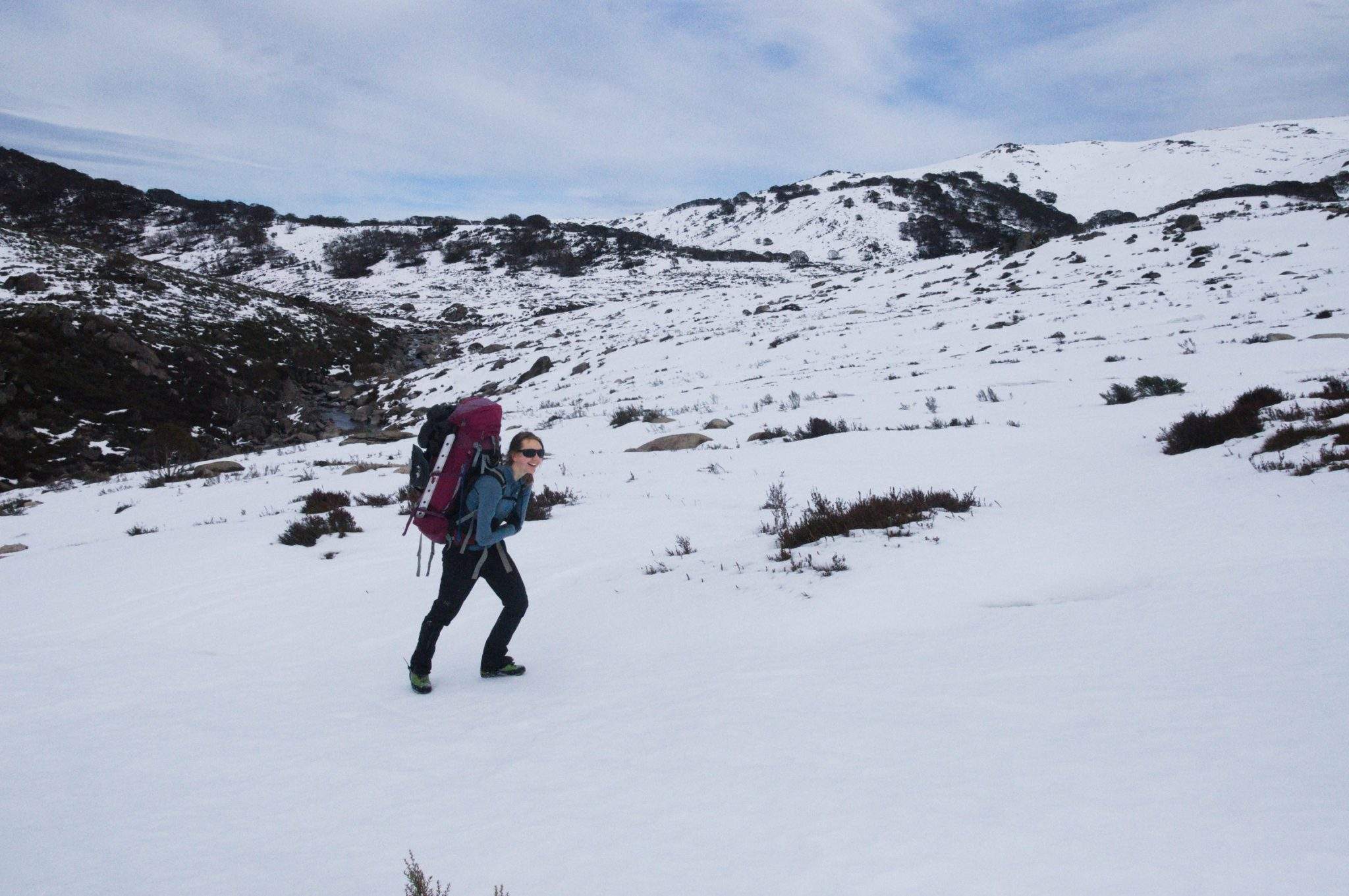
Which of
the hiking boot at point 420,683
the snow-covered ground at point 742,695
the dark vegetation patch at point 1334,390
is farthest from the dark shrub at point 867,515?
the dark vegetation patch at point 1334,390

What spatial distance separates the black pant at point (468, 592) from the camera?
3.89m

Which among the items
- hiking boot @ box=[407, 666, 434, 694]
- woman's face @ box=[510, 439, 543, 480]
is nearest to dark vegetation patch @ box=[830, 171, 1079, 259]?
woman's face @ box=[510, 439, 543, 480]

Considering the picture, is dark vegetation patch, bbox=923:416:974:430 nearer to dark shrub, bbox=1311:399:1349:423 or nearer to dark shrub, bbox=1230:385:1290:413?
dark shrub, bbox=1230:385:1290:413

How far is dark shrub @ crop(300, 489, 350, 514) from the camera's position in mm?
8906

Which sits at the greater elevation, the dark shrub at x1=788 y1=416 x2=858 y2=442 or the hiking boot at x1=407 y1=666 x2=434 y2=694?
the dark shrub at x1=788 y1=416 x2=858 y2=442

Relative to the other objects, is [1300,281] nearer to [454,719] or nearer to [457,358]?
[454,719]

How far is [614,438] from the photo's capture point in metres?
13.6

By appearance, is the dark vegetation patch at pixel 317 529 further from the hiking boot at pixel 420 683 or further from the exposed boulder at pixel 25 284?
the exposed boulder at pixel 25 284

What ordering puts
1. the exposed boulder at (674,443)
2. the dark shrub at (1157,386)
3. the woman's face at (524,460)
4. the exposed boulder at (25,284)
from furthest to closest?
the exposed boulder at (25,284), the exposed boulder at (674,443), the dark shrub at (1157,386), the woman's face at (524,460)

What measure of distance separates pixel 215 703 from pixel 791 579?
3.70 metres

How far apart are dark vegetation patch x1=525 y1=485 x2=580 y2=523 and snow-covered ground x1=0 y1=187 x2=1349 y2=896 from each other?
286 millimetres

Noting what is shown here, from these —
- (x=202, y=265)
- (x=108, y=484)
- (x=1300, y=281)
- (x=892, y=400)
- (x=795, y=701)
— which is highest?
(x=202, y=265)

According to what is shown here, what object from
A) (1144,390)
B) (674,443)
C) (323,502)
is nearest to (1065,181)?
(1144,390)

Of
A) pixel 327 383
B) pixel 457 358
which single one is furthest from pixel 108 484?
pixel 457 358
